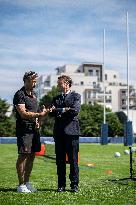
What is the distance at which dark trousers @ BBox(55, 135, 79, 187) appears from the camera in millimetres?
6617

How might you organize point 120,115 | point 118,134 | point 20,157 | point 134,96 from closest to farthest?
1. point 20,157
2. point 118,134
3. point 120,115
4. point 134,96

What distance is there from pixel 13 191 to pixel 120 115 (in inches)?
2843

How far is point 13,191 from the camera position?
649 cm

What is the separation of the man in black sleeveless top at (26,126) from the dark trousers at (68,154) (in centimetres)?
37

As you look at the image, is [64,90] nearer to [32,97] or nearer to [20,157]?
[32,97]

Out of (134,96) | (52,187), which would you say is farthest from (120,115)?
(52,187)

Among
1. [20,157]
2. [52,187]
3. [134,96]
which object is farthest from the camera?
[134,96]

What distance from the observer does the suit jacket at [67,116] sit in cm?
662

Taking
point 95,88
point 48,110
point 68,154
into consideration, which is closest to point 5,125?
point 95,88

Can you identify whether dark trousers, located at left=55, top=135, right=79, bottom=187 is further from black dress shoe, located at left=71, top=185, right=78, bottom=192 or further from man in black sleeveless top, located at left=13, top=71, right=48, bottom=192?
man in black sleeveless top, located at left=13, top=71, right=48, bottom=192

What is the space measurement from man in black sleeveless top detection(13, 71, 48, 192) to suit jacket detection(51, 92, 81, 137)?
29 cm

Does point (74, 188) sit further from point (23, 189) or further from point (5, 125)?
point (5, 125)

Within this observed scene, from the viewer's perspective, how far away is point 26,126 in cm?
655

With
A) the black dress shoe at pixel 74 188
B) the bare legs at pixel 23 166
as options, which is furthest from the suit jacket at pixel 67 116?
the black dress shoe at pixel 74 188
